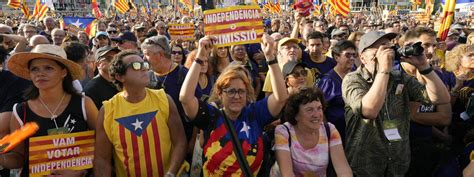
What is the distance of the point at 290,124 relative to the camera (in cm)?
310

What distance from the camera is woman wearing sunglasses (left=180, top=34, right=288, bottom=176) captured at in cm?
288

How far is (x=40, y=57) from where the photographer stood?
112 inches

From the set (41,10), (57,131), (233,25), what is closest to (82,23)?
(41,10)

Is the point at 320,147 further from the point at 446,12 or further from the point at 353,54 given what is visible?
the point at 446,12

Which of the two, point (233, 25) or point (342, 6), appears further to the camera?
point (342, 6)

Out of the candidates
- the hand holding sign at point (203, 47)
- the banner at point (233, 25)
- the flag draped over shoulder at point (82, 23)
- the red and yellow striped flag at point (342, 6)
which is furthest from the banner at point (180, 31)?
the red and yellow striped flag at point (342, 6)

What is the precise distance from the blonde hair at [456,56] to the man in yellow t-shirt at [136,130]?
A: 8.82ft

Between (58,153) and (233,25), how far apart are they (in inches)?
64.4

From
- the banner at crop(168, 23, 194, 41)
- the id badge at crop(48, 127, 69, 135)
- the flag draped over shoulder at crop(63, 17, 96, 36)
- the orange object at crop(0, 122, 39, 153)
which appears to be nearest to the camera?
the orange object at crop(0, 122, 39, 153)

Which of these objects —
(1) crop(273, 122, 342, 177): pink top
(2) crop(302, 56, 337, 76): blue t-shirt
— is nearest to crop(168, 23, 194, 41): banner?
(2) crop(302, 56, 337, 76): blue t-shirt

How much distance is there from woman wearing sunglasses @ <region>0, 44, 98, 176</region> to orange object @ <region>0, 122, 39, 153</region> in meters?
0.09

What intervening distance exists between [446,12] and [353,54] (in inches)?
130

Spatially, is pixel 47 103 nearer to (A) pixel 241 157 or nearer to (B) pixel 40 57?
(B) pixel 40 57

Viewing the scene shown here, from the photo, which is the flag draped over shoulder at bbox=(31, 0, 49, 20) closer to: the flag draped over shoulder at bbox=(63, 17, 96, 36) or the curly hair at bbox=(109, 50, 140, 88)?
the flag draped over shoulder at bbox=(63, 17, 96, 36)
